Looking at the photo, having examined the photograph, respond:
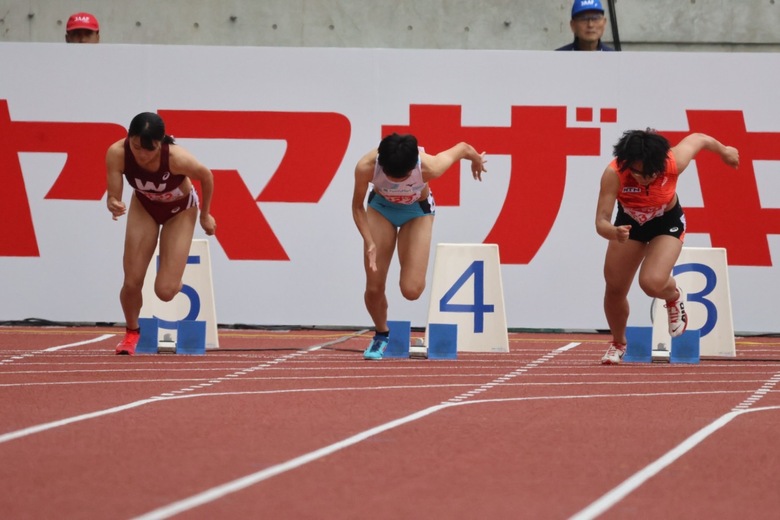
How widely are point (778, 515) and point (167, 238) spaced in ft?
21.1

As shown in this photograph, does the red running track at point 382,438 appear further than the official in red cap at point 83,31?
No

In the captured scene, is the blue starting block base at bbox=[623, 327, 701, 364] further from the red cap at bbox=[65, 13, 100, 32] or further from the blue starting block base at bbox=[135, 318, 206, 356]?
the red cap at bbox=[65, 13, 100, 32]

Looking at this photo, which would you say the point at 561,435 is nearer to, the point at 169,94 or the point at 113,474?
the point at 113,474

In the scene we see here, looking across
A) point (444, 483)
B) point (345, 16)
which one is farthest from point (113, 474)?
point (345, 16)

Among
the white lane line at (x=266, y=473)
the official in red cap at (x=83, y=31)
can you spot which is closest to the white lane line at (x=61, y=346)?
the official in red cap at (x=83, y=31)

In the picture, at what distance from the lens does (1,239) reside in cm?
1295

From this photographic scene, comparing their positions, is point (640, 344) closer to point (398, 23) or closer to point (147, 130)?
point (147, 130)

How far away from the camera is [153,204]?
10.4 meters

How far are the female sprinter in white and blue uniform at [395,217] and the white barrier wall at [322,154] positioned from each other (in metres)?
2.20

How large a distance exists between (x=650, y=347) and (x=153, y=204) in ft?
12.4

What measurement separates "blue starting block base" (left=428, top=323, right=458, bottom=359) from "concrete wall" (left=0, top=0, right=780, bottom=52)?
17.4ft

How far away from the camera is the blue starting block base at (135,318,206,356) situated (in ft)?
35.4

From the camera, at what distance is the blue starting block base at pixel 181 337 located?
1079 centimetres

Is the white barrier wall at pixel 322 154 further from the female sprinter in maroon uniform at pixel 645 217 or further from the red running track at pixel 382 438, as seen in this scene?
the female sprinter in maroon uniform at pixel 645 217
